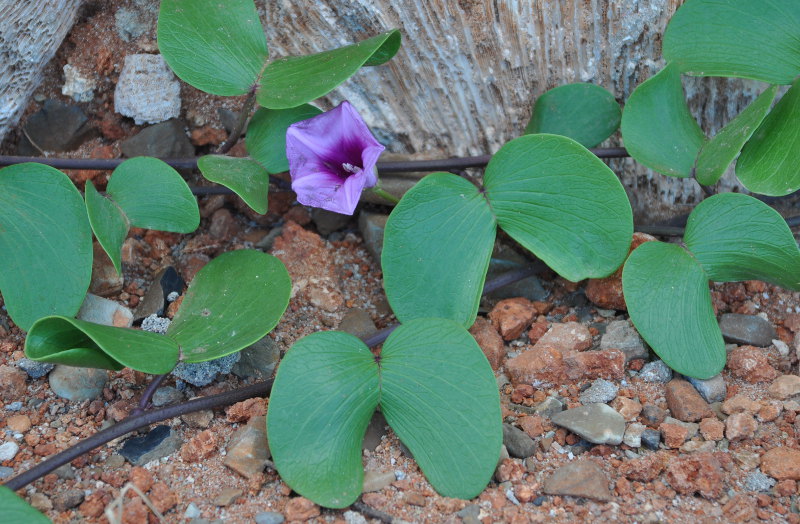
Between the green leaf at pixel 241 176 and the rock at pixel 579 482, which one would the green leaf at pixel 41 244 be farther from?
the rock at pixel 579 482

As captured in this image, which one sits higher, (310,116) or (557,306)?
(310,116)

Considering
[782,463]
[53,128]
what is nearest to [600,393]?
[782,463]

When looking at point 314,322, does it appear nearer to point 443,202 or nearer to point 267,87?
point 443,202

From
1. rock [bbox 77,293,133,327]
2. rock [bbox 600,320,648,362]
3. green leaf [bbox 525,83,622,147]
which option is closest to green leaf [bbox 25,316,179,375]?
rock [bbox 77,293,133,327]

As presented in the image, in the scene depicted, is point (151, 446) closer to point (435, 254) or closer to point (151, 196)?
point (151, 196)

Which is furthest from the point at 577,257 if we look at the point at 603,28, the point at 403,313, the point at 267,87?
the point at 267,87

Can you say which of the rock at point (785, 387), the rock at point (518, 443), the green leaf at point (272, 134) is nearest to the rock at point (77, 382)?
the green leaf at point (272, 134)
